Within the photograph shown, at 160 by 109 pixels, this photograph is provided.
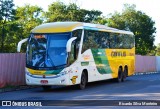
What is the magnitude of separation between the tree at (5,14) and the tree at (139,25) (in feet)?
64.1

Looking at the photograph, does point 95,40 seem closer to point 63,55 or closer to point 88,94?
point 63,55

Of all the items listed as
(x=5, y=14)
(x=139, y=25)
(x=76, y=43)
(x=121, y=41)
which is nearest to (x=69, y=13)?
(x=5, y=14)

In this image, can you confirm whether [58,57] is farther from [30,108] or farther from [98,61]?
[30,108]

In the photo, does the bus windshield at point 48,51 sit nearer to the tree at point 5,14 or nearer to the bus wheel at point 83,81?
the bus wheel at point 83,81

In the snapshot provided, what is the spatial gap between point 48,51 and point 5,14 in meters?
41.6

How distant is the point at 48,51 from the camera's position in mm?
18891

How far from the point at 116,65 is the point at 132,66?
4069 mm

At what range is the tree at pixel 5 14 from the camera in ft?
188

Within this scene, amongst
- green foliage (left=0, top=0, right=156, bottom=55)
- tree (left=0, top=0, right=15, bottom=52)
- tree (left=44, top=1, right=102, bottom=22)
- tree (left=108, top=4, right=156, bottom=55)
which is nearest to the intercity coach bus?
green foliage (left=0, top=0, right=156, bottom=55)

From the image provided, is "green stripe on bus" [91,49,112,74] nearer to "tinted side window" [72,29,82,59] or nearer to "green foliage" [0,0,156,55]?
"tinted side window" [72,29,82,59]

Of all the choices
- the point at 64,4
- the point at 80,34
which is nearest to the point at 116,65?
the point at 80,34

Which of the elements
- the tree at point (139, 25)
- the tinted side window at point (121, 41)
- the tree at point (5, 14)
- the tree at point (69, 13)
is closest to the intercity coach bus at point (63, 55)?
the tinted side window at point (121, 41)

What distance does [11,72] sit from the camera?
70.9 feet

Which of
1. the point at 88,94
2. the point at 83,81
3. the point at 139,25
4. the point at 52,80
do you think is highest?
the point at 139,25
